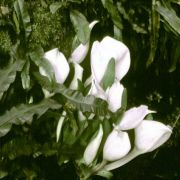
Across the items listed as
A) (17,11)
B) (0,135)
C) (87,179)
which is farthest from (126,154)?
(17,11)

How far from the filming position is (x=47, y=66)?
2.45 feet

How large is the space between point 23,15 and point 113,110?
0.23 m

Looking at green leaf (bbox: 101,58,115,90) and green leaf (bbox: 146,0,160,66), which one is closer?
green leaf (bbox: 101,58,115,90)

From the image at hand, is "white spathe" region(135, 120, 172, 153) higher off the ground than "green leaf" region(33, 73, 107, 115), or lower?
lower

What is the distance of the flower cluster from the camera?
2.33 ft

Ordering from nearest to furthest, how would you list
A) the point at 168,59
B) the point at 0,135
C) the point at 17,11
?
the point at 0,135 → the point at 17,11 → the point at 168,59

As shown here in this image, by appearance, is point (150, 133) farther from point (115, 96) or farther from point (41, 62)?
point (41, 62)

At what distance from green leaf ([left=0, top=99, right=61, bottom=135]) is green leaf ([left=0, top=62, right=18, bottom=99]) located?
4 centimetres

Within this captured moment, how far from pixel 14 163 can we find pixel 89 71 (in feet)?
0.66

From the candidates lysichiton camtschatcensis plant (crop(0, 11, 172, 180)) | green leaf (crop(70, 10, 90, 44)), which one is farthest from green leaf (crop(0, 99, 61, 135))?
green leaf (crop(70, 10, 90, 44))

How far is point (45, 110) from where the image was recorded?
724 mm

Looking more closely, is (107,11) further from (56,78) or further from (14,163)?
(14,163)

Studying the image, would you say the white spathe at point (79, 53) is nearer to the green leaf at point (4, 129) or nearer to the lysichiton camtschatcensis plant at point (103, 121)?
the lysichiton camtschatcensis plant at point (103, 121)

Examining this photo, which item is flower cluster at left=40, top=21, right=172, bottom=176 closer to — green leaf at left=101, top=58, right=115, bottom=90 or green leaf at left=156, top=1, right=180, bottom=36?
green leaf at left=101, top=58, right=115, bottom=90
